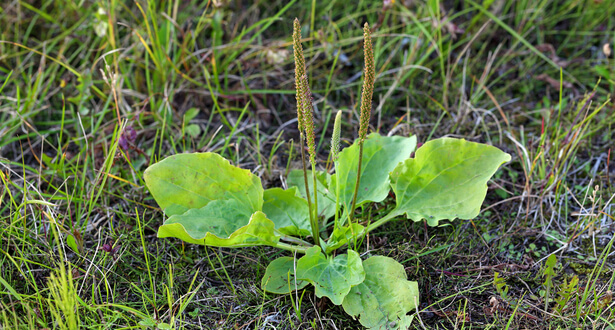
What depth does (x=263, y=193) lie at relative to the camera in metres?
2.51

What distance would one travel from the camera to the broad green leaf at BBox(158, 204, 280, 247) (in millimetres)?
2068

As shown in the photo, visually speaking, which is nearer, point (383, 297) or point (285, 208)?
point (383, 297)

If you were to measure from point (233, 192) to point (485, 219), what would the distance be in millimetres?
1395

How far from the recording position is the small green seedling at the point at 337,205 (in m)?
2.12

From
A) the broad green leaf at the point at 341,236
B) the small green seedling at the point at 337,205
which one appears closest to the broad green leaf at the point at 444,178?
the small green seedling at the point at 337,205

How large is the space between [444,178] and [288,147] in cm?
112

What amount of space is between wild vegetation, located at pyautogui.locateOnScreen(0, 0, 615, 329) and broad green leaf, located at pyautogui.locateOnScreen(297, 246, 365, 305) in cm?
5

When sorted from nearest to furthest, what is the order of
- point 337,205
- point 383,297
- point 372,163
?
point 383,297 → point 337,205 → point 372,163

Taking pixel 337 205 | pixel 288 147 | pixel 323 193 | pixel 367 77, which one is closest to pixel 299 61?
pixel 367 77

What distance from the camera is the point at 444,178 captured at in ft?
8.20

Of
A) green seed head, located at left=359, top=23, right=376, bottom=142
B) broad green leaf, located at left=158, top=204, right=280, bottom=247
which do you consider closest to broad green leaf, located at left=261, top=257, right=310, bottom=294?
broad green leaf, located at left=158, top=204, right=280, bottom=247

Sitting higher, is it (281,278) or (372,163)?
(372,163)

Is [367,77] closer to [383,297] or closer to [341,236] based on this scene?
[341,236]

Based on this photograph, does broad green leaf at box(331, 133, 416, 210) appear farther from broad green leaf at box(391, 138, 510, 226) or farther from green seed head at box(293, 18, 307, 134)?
green seed head at box(293, 18, 307, 134)
